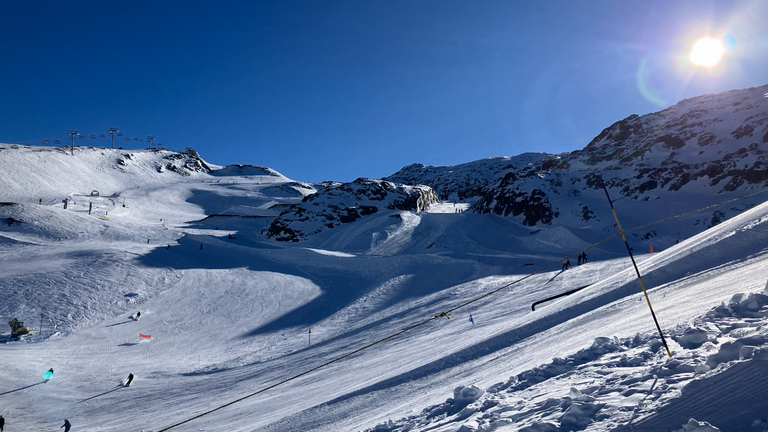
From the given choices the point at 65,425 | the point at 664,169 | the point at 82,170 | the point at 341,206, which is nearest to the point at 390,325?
the point at 65,425

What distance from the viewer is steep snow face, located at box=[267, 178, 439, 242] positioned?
57188 mm

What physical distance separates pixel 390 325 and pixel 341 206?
43.1 m

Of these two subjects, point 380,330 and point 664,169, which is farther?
point 664,169

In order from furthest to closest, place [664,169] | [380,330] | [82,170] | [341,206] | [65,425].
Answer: [82,170] → [341,206] → [664,169] → [380,330] → [65,425]

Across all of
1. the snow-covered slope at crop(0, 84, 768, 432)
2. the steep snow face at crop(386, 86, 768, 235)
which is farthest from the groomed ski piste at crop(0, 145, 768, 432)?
the steep snow face at crop(386, 86, 768, 235)

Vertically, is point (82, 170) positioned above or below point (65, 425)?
above

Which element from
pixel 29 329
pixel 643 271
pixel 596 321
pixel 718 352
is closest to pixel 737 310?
pixel 718 352

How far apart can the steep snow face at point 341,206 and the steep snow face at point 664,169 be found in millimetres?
15124

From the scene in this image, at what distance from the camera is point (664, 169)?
55344 millimetres

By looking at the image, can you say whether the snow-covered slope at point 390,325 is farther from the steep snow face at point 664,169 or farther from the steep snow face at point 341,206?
the steep snow face at point 341,206

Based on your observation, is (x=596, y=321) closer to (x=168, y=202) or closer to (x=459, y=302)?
(x=459, y=302)

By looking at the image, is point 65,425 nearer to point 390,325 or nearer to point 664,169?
point 390,325

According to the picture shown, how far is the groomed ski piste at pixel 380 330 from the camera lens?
4.77m

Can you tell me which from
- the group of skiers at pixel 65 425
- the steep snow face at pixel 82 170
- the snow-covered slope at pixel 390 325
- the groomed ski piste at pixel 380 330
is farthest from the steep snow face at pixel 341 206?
the group of skiers at pixel 65 425
